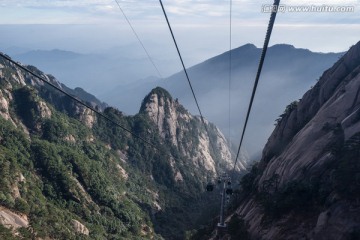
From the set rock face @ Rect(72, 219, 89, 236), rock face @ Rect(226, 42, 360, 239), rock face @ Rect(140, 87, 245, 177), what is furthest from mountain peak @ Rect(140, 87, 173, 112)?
rock face @ Rect(226, 42, 360, 239)

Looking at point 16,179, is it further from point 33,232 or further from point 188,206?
point 188,206

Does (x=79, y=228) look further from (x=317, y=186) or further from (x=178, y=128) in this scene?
(x=178, y=128)

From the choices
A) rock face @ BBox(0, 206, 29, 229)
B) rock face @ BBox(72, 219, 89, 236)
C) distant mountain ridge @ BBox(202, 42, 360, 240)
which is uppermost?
rock face @ BBox(0, 206, 29, 229)

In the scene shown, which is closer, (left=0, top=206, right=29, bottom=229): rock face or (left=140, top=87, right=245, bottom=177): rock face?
(left=0, top=206, right=29, bottom=229): rock face

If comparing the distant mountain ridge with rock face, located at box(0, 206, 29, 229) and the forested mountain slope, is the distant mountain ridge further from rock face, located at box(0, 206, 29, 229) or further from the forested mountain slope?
the forested mountain slope

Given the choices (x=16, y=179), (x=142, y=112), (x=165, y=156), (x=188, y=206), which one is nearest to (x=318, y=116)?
(x=16, y=179)

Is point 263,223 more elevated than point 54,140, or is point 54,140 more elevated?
point 54,140

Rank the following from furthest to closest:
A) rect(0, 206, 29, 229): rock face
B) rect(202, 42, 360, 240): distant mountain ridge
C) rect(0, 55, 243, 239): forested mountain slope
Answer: rect(0, 55, 243, 239): forested mountain slope < rect(0, 206, 29, 229): rock face < rect(202, 42, 360, 240): distant mountain ridge

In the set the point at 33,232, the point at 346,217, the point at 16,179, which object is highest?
Result: the point at 16,179
